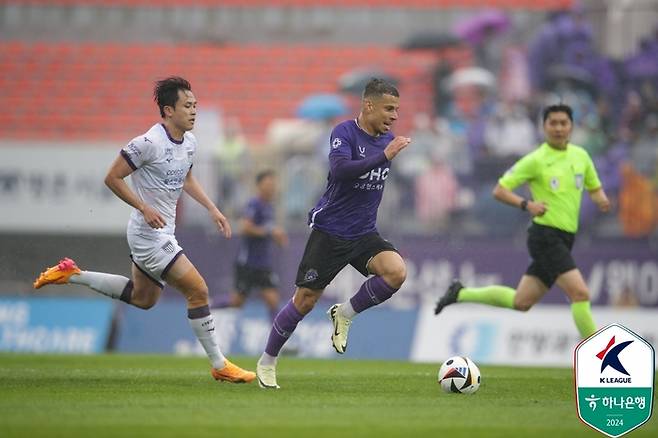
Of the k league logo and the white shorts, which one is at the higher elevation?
the white shorts

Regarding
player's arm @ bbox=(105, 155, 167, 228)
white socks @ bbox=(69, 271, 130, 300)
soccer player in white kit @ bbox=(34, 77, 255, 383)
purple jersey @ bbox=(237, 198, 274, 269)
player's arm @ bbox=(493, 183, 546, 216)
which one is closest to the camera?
player's arm @ bbox=(105, 155, 167, 228)

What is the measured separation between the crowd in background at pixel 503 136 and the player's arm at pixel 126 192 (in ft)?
32.1

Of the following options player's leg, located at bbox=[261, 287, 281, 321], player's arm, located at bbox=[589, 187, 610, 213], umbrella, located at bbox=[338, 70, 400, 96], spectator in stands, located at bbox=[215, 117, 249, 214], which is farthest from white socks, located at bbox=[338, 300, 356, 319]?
umbrella, located at bbox=[338, 70, 400, 96]

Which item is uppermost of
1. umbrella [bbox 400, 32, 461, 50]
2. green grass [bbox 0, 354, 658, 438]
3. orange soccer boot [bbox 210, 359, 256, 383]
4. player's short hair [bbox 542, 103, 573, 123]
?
umbrella [bbox 400, 32, 461, 50]

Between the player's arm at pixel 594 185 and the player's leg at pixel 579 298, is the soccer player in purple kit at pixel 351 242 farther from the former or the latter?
the player's arm at pixel 594 185

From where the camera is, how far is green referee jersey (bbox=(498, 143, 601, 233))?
12.7 metres

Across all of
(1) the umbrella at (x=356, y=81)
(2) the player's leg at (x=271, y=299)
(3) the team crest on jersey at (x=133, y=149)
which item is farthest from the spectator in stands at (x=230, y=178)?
(3) the team crest on jersey at (x=133, y=149)

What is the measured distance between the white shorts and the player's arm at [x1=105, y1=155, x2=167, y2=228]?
0.95 feet

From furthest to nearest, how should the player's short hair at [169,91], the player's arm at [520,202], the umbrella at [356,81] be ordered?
the umbrella at [356,81] → the player's arm at [520,202] → the player's short hair at [169,91]

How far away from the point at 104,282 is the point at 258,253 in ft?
21.0

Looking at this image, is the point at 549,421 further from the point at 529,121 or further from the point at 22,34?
the point at 22,34

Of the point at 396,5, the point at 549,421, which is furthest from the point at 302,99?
the point at 549,421

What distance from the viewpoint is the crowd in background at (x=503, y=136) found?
20.0 metres

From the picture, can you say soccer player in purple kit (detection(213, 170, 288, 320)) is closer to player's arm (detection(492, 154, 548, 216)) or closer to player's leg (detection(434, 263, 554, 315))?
player's leg (detection(434, 263, 554, 315))
